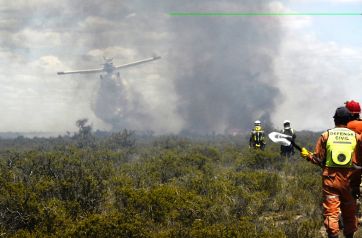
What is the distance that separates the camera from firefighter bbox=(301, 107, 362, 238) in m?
5.36

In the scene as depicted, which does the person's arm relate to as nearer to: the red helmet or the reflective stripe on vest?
the reflective stripe on vest

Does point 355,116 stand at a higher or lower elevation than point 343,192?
higher

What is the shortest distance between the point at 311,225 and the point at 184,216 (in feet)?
7.42

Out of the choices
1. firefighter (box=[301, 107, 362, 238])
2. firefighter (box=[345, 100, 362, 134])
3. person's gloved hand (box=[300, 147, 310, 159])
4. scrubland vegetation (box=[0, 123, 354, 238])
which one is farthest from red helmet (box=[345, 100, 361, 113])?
scrubland vegetation (box=[0, 123, 354, 238])

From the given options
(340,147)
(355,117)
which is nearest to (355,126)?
(355,117)

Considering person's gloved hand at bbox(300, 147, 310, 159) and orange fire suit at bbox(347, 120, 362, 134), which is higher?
orange fire suit at bbox(347, 120, 362, 134)

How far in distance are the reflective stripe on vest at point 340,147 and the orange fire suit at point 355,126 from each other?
288 mm

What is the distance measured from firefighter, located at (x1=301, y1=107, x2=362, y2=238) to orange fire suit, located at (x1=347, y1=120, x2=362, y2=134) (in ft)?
→ 0.82

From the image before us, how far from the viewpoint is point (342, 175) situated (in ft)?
17.7

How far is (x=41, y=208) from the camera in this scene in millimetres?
6875

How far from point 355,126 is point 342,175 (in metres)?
0.83

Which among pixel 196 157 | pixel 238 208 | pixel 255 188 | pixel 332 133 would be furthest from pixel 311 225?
pixel 196 157

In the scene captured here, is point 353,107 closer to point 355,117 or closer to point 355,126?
point 355,117

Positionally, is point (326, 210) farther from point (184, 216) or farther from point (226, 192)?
Result: point (226, 192)
